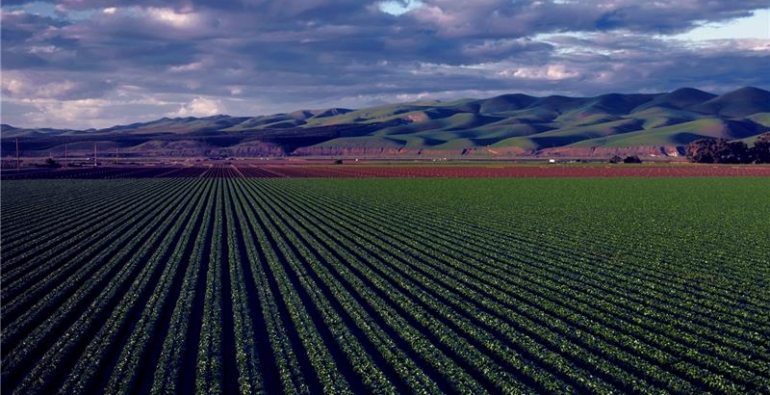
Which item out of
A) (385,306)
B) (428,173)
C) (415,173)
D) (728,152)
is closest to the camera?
(385,306)

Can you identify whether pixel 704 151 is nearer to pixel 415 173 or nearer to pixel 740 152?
pixel 740 152

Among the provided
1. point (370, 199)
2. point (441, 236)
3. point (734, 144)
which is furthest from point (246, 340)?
point (734, 144)

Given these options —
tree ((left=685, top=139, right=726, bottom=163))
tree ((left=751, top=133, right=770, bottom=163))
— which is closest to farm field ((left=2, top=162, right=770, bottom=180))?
tree ((left=685, top=139, right=726, bottom=163))

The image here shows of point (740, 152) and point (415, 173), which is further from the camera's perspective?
point (740, 152)

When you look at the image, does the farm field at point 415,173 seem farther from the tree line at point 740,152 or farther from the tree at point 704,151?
the tree at point 704,151

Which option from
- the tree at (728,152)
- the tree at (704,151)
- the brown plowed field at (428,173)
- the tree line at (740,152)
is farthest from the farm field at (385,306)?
the tree at (704,151)

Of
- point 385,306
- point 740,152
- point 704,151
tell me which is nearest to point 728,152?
point 740,152

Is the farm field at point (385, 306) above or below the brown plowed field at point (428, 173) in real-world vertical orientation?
below

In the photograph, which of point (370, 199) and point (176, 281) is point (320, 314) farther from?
point (370, 199)
